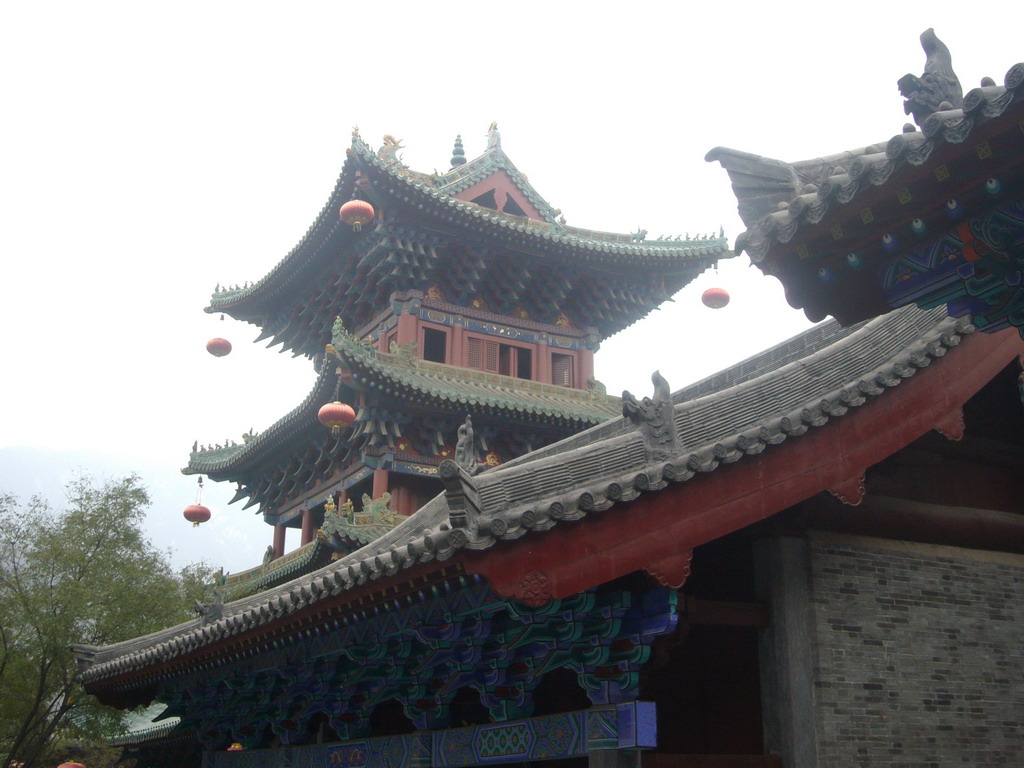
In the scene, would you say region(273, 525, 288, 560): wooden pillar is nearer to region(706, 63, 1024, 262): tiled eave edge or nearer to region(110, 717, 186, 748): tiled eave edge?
region(110, 717, 186, 748): tiled eave edge

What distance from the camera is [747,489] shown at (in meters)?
6.88

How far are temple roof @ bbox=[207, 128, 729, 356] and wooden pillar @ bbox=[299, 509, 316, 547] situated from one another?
12.2 ft

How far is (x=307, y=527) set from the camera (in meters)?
20.6

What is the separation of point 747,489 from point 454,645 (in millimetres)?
2500

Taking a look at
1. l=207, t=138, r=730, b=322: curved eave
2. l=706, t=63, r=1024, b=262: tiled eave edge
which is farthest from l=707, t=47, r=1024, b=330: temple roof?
l=207, t=138, r=730, b=322: curved eave

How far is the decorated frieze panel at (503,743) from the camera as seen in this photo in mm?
6840

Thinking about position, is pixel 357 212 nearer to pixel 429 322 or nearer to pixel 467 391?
pixel 429 322

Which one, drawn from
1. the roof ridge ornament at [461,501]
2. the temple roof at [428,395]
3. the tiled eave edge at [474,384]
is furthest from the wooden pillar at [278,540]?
the roof ridge ornament at [461,501]

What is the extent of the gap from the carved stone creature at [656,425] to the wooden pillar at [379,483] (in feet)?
35.7

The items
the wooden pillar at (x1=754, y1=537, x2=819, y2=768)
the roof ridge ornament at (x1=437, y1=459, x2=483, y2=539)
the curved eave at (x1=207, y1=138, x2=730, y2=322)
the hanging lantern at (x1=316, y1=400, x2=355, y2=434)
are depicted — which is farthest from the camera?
the curved eave at (x1=207, y1=138, x2=730, y2=322)

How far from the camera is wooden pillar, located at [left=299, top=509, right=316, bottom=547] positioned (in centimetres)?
2056

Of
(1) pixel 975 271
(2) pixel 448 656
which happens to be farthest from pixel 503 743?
(1) pixel 975 271

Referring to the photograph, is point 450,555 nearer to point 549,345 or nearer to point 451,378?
point 451,378

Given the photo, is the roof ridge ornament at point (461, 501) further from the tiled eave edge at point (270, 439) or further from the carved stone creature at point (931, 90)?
the tiled eave edge at point (270, 439)
